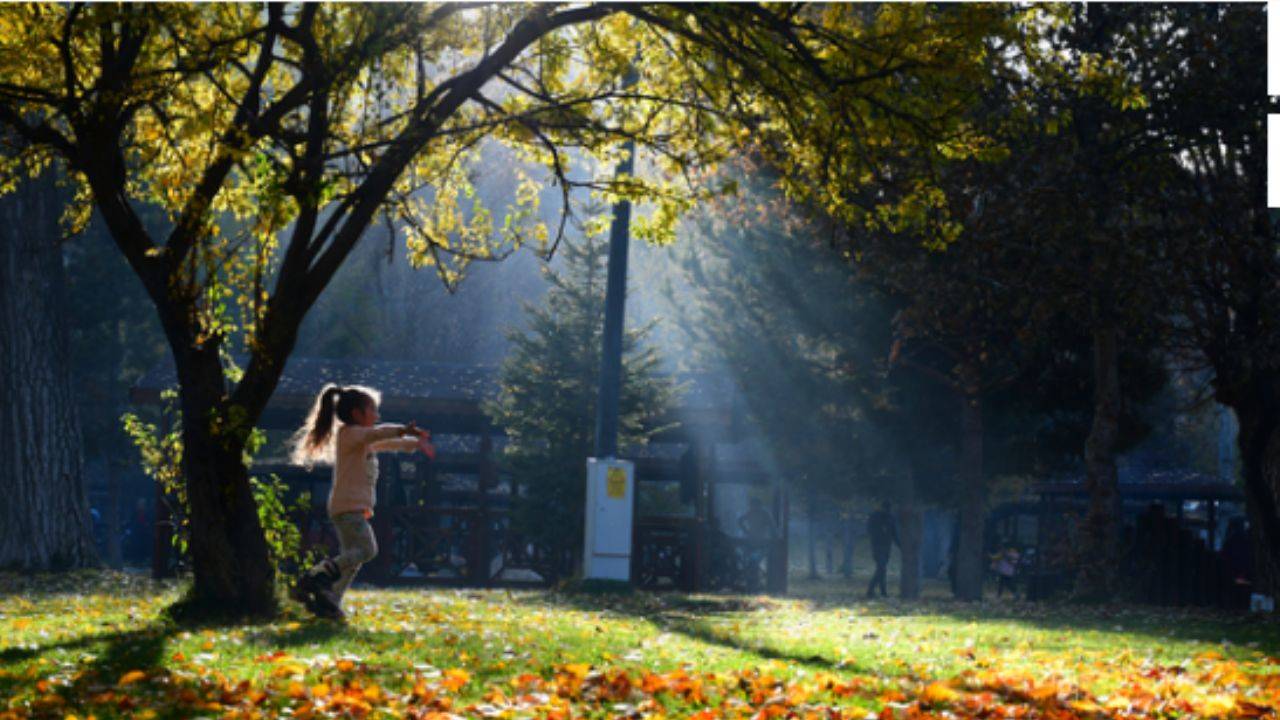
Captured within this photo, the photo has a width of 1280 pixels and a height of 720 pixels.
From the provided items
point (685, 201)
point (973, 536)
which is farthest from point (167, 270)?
point (973, 536)

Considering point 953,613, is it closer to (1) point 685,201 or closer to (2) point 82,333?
(1) point 685,201

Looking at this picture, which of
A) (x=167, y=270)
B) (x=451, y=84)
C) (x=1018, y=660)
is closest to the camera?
(x=1018, y=660)

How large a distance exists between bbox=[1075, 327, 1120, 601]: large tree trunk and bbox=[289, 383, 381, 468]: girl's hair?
11.3 meters

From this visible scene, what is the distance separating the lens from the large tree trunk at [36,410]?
2088cm

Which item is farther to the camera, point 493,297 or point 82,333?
point 493,297

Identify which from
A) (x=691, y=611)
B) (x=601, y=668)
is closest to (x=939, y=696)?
(x=601, y=668)

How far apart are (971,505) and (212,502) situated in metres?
16.6

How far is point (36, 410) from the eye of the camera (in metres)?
21.2

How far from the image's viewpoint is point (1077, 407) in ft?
84.7

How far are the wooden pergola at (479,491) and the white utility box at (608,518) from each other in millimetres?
3633

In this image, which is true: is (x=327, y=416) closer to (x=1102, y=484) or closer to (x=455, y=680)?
(x=455, y=680)

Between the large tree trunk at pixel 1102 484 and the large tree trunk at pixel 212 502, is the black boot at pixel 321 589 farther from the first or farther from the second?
the large tree trunk at pixel 1102 484

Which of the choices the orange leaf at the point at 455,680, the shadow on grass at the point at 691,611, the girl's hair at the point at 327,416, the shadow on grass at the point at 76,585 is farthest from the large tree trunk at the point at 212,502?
the shadow on grass at the point at 76,585

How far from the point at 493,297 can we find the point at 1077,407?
26542 mm
